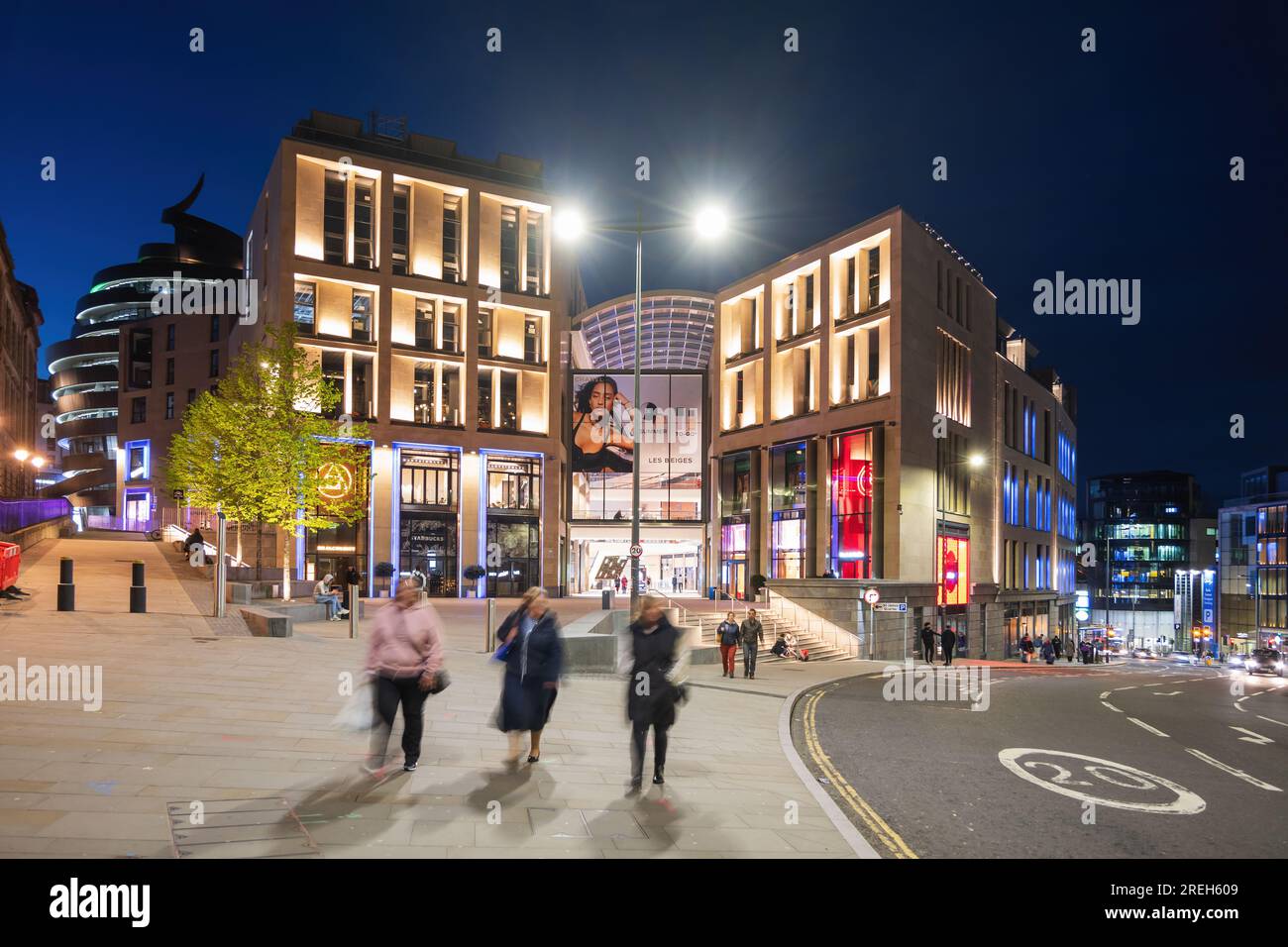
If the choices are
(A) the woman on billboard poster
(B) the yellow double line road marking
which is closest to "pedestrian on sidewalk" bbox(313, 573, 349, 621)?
(B) the yellow double line road marking

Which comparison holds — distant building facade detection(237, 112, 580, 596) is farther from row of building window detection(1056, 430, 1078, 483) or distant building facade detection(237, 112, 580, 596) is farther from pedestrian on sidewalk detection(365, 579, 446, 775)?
row of building window detection(1056, 430, 1078, 483)

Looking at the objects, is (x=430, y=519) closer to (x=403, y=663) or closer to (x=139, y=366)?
(x=403, y=663)

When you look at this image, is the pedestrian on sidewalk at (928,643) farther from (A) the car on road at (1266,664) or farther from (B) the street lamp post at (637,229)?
(A) the car on road at (1266,664)

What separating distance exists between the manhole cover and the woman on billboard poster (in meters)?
43.0

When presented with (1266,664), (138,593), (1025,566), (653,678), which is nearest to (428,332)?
(138,593)

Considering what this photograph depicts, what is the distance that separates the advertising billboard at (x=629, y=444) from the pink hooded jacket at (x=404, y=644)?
41.8 meters

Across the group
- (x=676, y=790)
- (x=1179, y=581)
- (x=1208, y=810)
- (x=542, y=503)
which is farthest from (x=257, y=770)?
(x=1179, y=581)

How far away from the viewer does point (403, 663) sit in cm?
723

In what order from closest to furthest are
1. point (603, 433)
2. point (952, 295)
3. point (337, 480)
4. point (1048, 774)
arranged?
1. point (1048, 774)
2. point (337, 480)
3. point (952, 295)
4. point (603, 433)

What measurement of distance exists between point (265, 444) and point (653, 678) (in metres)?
24.1

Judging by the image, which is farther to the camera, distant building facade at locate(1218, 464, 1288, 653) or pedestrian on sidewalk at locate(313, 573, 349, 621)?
distant building facade at locate(1218, 464, 1288, 653)

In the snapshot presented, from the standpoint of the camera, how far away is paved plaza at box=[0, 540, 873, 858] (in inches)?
226
